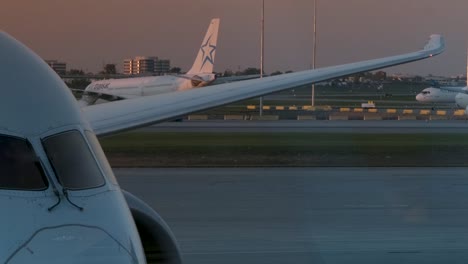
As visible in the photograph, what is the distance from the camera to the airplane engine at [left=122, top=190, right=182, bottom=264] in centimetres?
651

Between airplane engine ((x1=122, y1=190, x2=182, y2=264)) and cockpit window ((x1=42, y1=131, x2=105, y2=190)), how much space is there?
1290mm

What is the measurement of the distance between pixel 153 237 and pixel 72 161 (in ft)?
5.43

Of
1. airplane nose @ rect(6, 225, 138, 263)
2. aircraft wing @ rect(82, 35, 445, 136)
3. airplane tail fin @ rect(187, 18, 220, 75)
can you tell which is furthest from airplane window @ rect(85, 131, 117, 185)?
airplane tail fin @ rect(187, 18, 220, 75)

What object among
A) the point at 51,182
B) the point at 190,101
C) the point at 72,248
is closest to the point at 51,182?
the point at 51,182

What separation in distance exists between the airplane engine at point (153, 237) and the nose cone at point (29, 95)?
1274 mm

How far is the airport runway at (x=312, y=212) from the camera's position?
11.4 m

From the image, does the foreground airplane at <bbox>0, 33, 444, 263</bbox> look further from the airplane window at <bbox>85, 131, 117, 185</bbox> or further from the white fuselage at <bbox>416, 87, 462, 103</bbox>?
the white fuselage at <bbox>416, 87, 462, 103</bbox>

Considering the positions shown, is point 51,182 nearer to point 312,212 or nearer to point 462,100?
point 312,212

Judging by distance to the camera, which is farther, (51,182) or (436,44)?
(436,44)

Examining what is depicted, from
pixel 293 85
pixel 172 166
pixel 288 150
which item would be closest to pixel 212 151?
pixel 288 150

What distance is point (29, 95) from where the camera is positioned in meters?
5.14

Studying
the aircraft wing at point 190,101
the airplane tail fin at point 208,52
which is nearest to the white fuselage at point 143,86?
the airplane tail fin at point 208,52

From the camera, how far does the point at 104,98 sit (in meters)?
47.3

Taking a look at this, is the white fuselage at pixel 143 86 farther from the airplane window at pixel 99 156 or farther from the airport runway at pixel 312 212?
the airplane window at pixel 99 156
